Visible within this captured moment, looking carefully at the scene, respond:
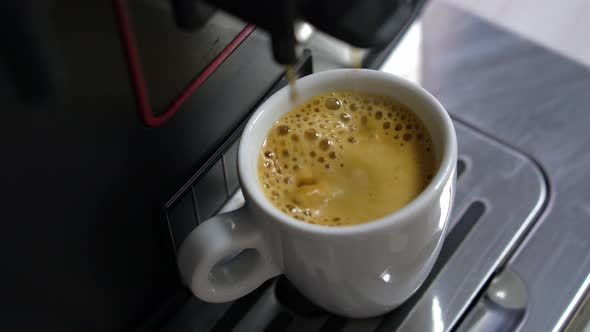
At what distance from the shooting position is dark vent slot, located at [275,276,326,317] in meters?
0.36

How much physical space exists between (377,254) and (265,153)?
0.23 feet

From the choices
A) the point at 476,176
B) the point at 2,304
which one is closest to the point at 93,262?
the point at 2,304

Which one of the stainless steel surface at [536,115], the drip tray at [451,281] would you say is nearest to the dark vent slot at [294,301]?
the drip tray at [451,281]

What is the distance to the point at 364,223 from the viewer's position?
0.97 feet

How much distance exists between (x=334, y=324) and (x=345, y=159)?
0.09 meters

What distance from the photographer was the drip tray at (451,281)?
14.1 inches

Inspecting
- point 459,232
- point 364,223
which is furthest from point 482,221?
point 364,223

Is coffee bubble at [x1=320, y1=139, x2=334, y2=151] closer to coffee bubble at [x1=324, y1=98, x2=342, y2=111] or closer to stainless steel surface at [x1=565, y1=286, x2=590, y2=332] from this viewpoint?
coffee bubble at [x1=324, y1=98, x2=342, y2=111]

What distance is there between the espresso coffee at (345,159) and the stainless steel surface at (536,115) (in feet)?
0.31

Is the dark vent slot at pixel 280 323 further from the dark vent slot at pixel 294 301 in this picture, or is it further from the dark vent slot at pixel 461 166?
the dark vent slot at pixel 461 166

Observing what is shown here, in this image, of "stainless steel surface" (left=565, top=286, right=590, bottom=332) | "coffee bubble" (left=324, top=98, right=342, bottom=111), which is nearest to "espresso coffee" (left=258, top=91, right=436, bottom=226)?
"coffee bubble" (left=324, top=98, right=342, bottom=111)

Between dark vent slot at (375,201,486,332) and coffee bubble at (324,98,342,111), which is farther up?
coffee bubble at (324,98,342,111)

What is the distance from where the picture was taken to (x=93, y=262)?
300 millimetres

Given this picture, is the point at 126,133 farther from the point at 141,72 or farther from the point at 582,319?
the point at 582,319
